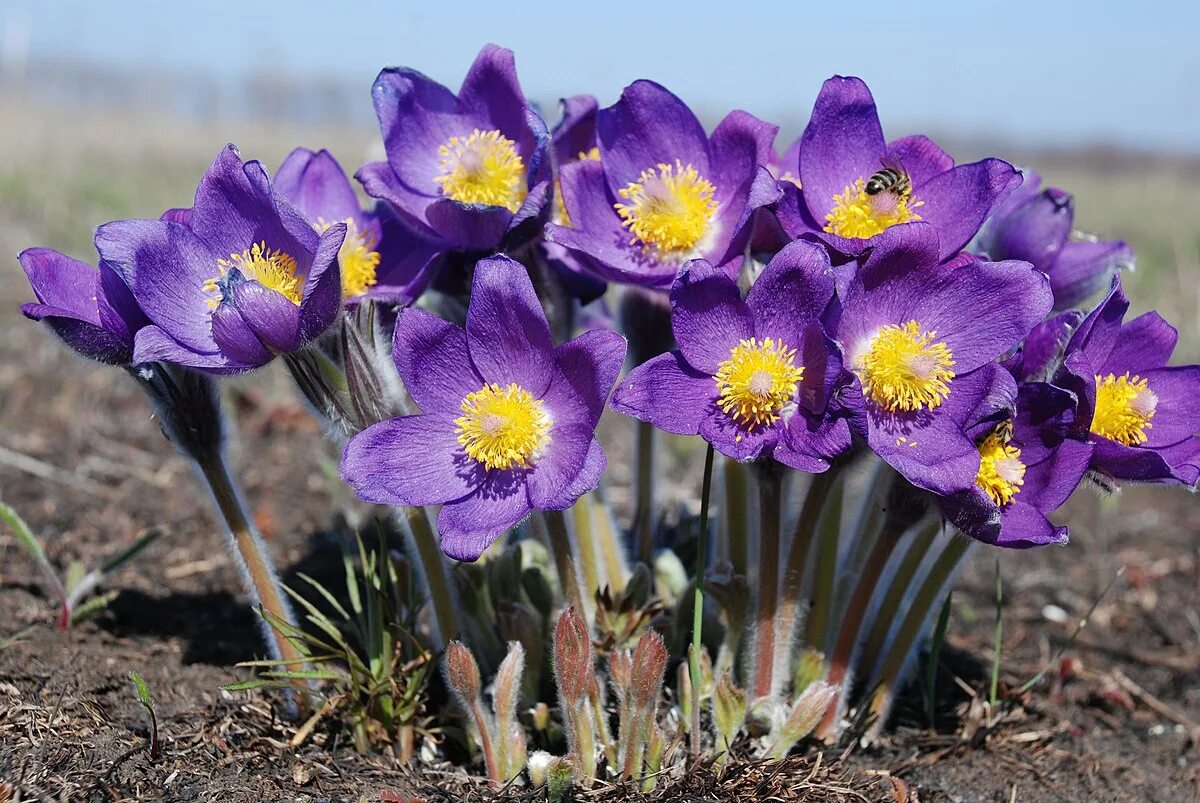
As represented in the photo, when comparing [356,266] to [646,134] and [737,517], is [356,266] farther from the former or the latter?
[737,517]

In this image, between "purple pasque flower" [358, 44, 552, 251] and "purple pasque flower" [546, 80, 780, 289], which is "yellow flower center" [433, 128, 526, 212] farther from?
"purple pasque flower" [546, 80, 780, 289]

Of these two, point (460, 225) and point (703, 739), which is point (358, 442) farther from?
point (703, 739)

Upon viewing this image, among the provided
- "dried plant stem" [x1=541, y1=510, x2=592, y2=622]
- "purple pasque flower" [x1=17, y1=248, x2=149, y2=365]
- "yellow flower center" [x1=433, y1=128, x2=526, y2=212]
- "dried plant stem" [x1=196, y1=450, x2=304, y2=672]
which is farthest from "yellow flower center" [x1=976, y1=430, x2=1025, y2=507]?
"purple pasque flower" [x1=17, y1=248, x2=149, y2=365]

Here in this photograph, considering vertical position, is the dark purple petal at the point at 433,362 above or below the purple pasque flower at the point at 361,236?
below

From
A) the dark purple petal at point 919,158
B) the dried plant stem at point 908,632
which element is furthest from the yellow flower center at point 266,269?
the dried plant stem at point 908,632

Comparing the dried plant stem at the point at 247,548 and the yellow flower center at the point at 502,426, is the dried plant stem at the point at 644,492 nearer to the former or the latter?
the yellow flower center at the point at 502,426

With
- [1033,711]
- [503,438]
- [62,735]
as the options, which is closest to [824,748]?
[1033,711]
